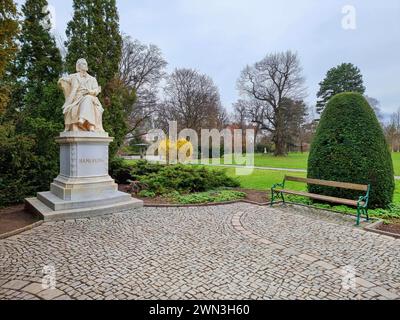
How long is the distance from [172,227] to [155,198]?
324cm

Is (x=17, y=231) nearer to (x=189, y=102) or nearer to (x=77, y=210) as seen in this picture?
(x=77, y=210)

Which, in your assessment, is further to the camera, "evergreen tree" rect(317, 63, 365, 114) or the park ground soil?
"evergreen tree" rect(317, 63, 365, 114)

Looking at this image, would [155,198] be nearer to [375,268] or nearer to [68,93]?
[68,93]

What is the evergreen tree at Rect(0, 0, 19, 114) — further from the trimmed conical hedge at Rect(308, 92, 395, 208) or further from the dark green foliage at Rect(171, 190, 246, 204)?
the trimmed conical hedge at Rect(308, 92, 395, 208)

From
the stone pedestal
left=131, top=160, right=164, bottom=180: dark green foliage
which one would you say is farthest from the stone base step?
left=131, top=160, right=164, bottom=180: dark green foliage

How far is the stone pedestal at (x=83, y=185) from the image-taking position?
6488 millimetres

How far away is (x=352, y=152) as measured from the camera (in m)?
7.03

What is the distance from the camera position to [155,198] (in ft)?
28.2

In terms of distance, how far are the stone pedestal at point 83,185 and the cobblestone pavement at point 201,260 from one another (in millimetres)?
734

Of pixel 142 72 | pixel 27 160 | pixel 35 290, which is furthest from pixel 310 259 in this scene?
pixel 142 72

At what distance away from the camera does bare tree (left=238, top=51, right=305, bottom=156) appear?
36.0m

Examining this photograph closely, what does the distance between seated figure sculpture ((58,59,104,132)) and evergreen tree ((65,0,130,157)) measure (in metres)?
4.28

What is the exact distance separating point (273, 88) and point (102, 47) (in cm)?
3013

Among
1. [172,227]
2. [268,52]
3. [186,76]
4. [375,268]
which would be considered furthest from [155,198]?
[268,52]
